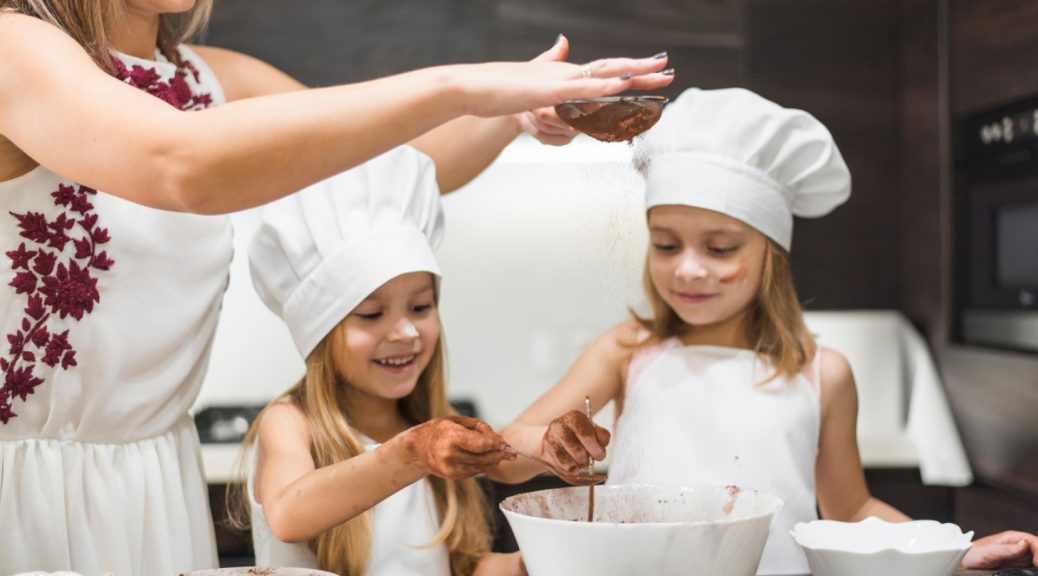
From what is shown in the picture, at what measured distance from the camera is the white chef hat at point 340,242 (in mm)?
1442

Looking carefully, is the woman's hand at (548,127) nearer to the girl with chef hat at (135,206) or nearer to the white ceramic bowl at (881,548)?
the girl with chef hat at (135,206)

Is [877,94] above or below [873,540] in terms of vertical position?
above

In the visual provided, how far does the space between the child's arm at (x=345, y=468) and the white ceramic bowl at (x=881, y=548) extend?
0.32 metres

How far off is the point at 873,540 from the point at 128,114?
2.86ft

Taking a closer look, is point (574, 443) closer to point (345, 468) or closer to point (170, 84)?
point (345, 468)

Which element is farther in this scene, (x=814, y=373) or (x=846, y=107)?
(x=846, y=107)

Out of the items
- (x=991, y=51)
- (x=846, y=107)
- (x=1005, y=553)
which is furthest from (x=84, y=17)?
(x=846, y=107)

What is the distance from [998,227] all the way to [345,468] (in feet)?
5.93

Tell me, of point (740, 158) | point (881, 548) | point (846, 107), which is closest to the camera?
point (881, 548)

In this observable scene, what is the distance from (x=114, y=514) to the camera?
1.39 meters

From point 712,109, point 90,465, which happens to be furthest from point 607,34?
point 90,465

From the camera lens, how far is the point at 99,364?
53.1 inches

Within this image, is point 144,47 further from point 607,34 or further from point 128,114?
point 607,34

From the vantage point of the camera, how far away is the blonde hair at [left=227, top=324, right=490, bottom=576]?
1397mm
